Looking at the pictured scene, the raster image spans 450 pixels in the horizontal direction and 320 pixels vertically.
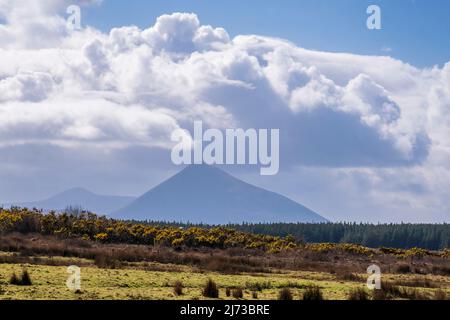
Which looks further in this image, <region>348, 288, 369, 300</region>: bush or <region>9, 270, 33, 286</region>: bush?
<region>9, 270, 33, 286</region>: bush

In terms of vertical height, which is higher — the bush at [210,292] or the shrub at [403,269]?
the shrub at [403,269]

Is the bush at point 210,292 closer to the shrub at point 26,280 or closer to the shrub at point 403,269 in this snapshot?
the shrub at point 26,280

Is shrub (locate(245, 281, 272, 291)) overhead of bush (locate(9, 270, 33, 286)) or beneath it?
beneath

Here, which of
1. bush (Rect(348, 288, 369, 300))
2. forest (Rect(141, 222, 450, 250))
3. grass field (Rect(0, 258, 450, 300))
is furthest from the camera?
forest (Rect(141, 222, 450, 250))

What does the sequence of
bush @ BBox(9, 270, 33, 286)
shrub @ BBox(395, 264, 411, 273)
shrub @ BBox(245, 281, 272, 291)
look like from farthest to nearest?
shrub @ BBox(395, 264, 411, 273) < shrub @ BBox(245, 281, 272, 291) < bush @ BBox(9, 270, 33, 286)

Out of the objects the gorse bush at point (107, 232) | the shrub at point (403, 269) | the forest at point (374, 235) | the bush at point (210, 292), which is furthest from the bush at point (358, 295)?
the forest at point (374, 235)

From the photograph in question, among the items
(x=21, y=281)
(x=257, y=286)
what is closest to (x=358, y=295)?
(x=257, y=286)

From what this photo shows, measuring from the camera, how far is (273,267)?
56.1 meters

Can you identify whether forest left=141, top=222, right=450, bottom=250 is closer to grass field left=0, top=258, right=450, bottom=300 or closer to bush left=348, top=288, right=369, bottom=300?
grass field left=0, top=258, right=450, bottom=300

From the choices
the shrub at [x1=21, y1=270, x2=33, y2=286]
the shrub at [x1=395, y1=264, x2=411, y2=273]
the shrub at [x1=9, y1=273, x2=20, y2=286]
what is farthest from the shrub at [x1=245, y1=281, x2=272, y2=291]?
the shrub at [x1=395, y1=264, x2=411, y2=273]
